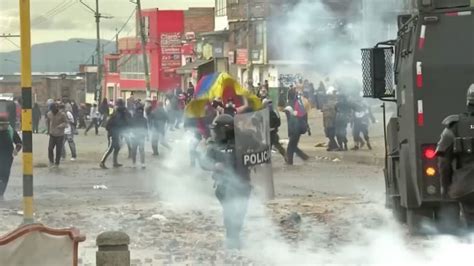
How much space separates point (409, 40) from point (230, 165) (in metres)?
2.30

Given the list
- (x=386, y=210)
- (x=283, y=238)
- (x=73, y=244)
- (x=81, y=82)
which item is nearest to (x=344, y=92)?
(x=386, y=210)

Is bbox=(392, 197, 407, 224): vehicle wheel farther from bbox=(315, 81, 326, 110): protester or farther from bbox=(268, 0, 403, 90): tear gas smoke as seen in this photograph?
bbox=(315, 81, 326, 110): protester

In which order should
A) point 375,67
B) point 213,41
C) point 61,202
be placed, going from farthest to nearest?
point 213,41, point 61,202, point 375,67

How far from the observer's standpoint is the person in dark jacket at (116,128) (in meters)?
22.1

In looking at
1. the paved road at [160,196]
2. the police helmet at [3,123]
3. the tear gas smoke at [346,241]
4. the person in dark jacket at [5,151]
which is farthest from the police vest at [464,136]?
the police helmet at [3,123]

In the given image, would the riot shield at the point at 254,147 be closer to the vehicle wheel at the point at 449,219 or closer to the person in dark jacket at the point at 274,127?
the vehicle wheel at the point at 449,219

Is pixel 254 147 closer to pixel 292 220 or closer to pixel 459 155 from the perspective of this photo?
pixel 292 220

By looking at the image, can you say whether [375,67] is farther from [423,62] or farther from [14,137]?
[14,137]

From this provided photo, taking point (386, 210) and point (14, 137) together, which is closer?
point (386, 210)

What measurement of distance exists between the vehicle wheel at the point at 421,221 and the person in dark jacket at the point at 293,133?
41.1 ft

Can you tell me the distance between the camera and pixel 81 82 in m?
115

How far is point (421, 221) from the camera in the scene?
9531 mm

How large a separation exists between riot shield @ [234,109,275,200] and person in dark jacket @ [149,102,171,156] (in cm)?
1379

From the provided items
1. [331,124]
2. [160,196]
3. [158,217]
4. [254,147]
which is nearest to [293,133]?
[331,124]
